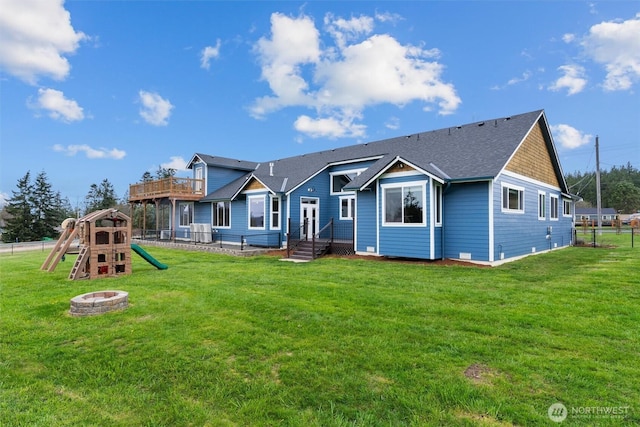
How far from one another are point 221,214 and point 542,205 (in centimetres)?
1747

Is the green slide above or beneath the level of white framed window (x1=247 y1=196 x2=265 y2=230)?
beneath

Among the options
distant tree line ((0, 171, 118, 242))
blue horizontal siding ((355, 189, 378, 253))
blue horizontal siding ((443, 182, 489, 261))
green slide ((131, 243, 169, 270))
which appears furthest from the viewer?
distant tree line ((0, 171, 118, 242))

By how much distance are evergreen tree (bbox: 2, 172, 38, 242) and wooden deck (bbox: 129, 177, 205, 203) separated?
A: 79.0ft

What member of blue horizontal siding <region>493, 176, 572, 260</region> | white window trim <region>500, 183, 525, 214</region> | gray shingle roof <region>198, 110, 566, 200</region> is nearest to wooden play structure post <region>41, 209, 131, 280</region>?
gray shingle roof <region>198, 110, 566, 200</region>

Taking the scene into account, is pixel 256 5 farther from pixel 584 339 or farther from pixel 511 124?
pixel 584 339

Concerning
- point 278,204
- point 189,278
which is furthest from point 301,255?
point 189,278

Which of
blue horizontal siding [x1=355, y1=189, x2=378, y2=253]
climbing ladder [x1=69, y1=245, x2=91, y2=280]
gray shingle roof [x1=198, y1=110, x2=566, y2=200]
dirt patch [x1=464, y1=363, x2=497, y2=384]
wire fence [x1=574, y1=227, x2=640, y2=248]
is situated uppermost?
gray shingle roof [x1=198, y1=110, x2=566, y2=200]

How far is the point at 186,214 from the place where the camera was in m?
23.2

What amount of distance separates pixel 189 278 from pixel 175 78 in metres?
21.2

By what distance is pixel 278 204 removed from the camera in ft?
55.4

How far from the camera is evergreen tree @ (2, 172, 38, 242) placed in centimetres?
3594

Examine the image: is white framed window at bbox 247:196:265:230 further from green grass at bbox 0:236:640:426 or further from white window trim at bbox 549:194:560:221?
white window trim at bbox 549:194:560:221

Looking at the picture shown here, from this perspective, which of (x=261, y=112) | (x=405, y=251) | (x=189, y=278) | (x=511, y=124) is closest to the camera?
(x=189, y=278)

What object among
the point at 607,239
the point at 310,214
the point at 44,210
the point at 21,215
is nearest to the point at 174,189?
the point at 310,214
